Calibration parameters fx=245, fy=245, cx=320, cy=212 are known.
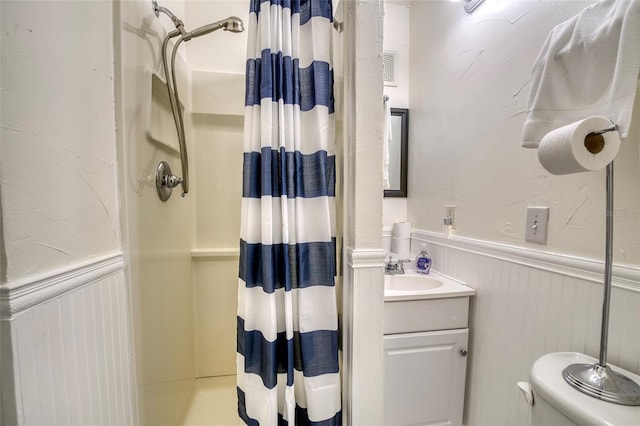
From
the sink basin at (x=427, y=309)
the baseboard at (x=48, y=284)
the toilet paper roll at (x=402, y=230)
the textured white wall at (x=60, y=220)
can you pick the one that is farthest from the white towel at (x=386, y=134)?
the baseboard at (x=48, y=284)

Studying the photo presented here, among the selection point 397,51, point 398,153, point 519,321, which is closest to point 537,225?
point 519,321

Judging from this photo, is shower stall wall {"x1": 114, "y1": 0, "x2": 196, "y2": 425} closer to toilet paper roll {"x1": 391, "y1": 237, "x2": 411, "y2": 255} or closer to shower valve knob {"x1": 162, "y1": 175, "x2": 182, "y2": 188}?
shower valve knob {"x1": 162, "y1": 175, "x2": 182, "y2": 188}

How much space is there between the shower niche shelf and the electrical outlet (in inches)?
56.3

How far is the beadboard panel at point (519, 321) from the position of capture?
27.5 inches

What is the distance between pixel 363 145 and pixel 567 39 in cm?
65

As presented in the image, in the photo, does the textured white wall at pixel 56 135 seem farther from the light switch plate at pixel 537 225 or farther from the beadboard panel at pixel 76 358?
the light switch plate at pixel 537 225

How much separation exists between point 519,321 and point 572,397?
0.42m

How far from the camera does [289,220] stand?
857mm

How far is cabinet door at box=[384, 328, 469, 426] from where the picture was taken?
1.10 m

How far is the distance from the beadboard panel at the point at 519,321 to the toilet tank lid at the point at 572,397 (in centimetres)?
9

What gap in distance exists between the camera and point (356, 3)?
2.56 feet

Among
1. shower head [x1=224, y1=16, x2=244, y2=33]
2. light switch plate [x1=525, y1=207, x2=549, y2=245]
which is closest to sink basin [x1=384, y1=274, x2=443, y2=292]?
light switch plate [x1=525, y1=207, x2=549, y2=245]

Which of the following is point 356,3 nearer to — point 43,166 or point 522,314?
point 43,166

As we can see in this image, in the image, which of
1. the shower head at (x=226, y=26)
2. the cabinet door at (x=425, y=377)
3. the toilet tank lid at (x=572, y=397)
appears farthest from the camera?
the cabinet door at (x=425, y=377)
